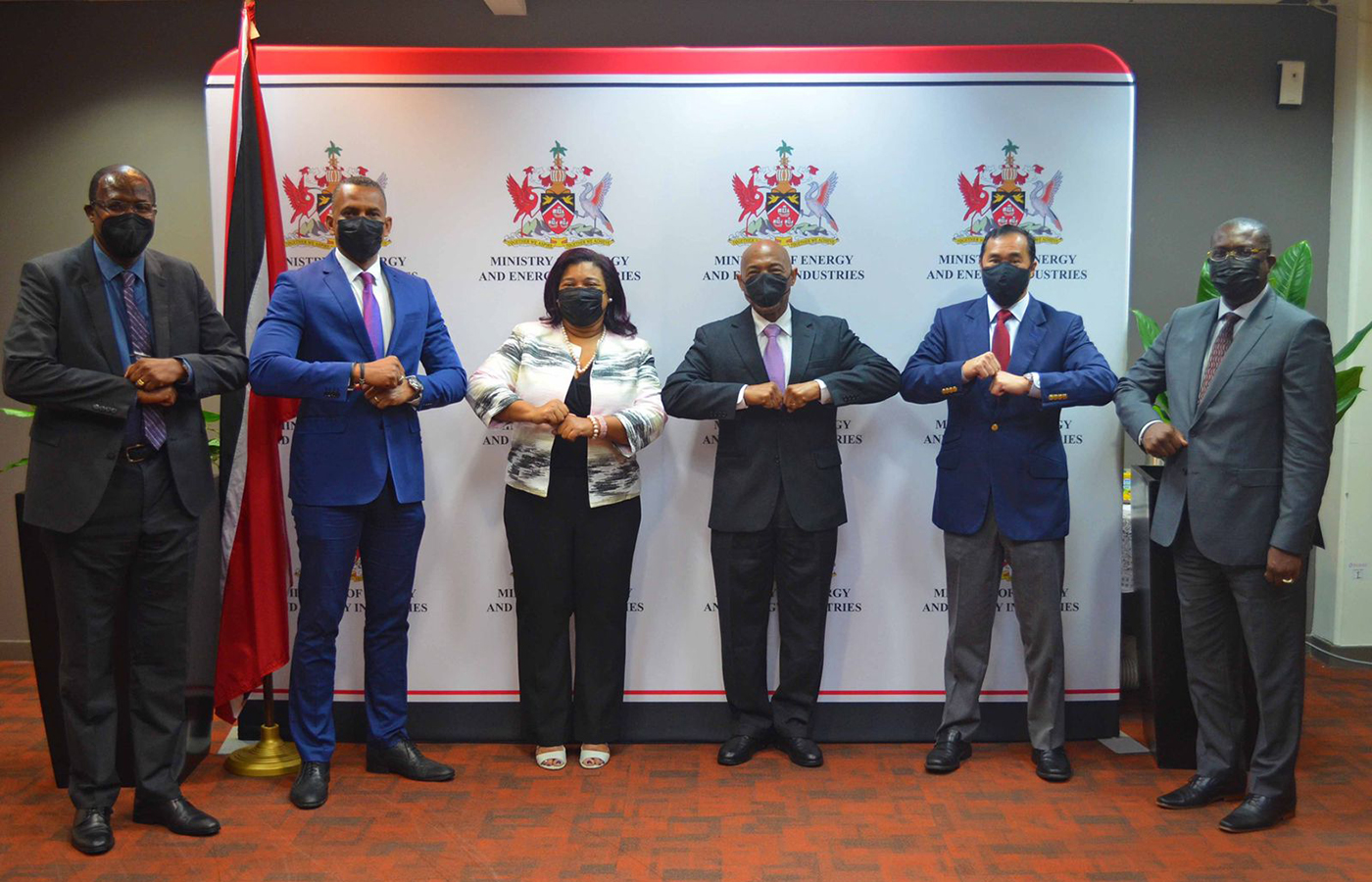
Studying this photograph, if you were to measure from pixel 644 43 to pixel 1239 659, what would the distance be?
3642 mm

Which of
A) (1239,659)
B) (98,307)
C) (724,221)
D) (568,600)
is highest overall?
(724,221)

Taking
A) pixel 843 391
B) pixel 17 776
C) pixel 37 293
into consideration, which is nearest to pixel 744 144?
pixel 843 391

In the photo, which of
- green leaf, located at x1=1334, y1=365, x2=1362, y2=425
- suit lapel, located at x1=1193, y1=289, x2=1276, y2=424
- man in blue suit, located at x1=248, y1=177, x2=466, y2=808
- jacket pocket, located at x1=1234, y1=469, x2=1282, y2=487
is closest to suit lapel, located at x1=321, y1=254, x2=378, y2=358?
man in blue suit, located at x1=248, y1=177, x2=466, y2=808

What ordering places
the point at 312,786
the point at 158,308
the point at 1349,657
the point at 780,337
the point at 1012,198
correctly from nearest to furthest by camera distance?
the point at 158,308 → the point at 312,786 → the point at 780,337 → the point at 1012,198 → the point at 1349,657

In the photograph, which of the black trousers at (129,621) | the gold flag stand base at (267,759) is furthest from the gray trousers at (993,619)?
the black trousers at (129,621)

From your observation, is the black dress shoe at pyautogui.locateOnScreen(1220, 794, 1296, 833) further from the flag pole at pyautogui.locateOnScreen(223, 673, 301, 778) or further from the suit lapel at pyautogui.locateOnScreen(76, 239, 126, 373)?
the suit lapel at pyautogui.locateOnScreen(76, 239, 126, 373)

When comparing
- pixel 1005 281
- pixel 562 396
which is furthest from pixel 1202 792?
pixel 562 396

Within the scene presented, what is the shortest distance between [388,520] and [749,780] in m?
1.49

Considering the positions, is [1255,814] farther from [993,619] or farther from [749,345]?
[749,345]

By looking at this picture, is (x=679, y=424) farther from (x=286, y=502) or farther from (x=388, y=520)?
(x=286, y=502)

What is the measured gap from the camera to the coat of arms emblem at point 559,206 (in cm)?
385

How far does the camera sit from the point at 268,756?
3570 millimetres

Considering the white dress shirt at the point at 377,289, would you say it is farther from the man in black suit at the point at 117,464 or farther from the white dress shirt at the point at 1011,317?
the white dress shirt at the point at 1011,317

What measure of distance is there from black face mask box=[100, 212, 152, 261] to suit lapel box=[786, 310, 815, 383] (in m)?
2.05
